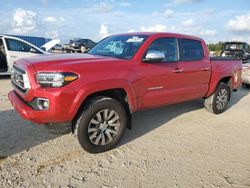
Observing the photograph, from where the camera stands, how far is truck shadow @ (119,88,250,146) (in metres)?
5.26

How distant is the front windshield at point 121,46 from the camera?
4.94m

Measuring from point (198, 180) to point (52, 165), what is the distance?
1.92m

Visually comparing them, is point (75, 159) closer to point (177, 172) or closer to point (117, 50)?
point (177, 172)

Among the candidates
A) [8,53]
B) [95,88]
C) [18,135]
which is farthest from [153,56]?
[8,53]

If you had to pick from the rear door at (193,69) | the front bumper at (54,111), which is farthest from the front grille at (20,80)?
the rear door at (193,69)

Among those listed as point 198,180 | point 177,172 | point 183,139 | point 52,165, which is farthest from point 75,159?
point 183,139

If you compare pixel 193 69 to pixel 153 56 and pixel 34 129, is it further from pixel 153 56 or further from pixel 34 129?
pixel 34 129

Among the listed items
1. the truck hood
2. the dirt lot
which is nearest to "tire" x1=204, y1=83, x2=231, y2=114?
the dirt lot

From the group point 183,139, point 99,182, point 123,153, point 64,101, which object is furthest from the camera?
point 183,139

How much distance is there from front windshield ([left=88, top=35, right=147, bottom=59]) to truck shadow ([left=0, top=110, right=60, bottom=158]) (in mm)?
1704

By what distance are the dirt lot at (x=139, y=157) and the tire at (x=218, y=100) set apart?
68 cm

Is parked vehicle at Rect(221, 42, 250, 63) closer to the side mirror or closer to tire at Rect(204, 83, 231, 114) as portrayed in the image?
tire at Rect(204, 83, 231, 114)

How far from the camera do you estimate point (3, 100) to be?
7.18m

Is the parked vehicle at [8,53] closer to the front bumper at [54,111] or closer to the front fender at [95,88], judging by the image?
the front bumper at [54,111]
